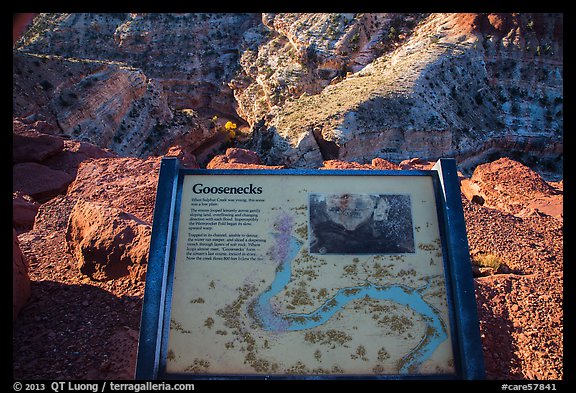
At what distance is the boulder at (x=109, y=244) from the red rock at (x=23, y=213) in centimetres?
384

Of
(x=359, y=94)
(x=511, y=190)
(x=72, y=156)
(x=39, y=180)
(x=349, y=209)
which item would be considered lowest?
(x=349, y=209)

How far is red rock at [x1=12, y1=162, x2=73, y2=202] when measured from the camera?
1352 centimetres

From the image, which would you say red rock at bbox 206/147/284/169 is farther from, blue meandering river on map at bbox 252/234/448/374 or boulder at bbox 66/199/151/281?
blue meandering river on map at bbox 252/234/448/374

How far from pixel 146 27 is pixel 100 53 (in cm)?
576

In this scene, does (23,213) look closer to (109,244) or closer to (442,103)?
(109,244)

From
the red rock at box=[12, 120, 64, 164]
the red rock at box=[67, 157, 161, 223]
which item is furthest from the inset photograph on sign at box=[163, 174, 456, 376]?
the red rock at box=[12, 120, 64, 164]

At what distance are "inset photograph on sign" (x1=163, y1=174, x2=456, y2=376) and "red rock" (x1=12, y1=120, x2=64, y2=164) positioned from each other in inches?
511

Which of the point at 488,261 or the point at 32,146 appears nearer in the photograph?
the point at 488,261

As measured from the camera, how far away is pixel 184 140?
33.0m

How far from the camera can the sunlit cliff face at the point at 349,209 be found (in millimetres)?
4781

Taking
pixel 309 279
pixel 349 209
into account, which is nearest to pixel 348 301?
pixel 309 279

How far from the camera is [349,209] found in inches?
191

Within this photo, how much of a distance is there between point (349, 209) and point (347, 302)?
3.17 ft

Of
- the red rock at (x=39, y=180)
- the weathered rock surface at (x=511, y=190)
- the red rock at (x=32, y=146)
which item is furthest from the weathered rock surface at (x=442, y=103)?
the red rock at (x=39, y=180)
